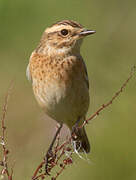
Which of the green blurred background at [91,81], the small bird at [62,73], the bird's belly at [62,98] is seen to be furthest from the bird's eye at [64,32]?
the green blurred background at [91,81]

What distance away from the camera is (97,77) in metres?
8.57

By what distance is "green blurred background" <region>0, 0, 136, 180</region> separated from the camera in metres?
6.16

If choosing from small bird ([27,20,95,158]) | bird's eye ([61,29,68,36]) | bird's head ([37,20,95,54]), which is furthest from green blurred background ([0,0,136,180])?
bird's eye ([61,29,68,36])

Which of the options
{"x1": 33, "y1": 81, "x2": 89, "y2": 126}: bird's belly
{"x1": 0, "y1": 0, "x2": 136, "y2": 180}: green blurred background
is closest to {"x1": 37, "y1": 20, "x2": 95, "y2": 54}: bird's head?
{"x1": 33, "y1": 81, "x2": 89, "y2": 126}: bird's belly

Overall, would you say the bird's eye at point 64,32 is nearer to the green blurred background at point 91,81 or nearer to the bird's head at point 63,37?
the bird's head at point 63,37

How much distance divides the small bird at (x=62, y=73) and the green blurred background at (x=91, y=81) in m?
0.43

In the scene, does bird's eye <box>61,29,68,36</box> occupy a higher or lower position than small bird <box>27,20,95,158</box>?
higher

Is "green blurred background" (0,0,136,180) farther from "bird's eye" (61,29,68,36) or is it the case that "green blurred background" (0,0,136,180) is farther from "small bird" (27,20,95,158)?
"bird's eye" (61,29,68,36)

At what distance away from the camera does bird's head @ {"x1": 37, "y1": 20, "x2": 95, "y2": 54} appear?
6.09 m

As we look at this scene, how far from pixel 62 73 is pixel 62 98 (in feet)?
0.90

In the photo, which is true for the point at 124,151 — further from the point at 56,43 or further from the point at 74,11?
the point at 74,11

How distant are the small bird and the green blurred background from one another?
43 cm

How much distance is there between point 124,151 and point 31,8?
4236 millimetres

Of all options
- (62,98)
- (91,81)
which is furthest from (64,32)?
(91,81)
